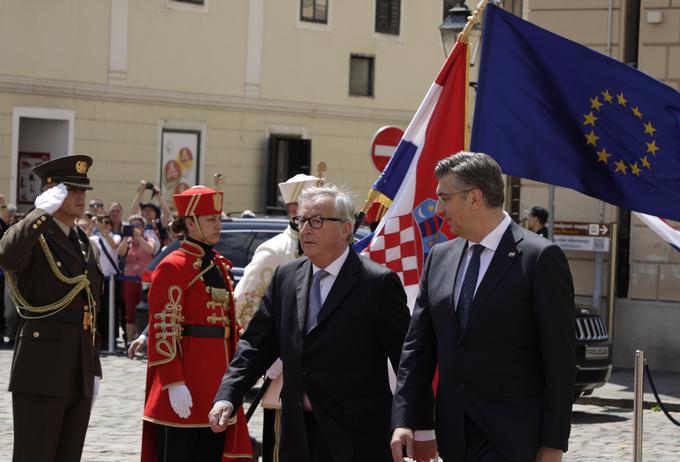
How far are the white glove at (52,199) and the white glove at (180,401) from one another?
1222mm

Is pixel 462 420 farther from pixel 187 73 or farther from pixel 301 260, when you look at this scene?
pixel 187 73

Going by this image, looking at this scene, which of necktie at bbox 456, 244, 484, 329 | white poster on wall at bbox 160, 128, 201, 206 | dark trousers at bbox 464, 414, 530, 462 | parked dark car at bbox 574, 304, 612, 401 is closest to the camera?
dark trousers at bbox 464, 414, 530, 462

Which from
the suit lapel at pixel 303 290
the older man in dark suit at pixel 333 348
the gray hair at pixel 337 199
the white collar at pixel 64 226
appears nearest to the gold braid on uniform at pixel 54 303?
the white collar at pixel 64 226

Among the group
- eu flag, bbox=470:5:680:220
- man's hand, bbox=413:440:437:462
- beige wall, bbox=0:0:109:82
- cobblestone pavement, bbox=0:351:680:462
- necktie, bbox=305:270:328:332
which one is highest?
beige wall, bbox=0:0:109:82

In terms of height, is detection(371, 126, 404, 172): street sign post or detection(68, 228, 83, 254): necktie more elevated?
detection(371, 126, 404, 172): street sign post

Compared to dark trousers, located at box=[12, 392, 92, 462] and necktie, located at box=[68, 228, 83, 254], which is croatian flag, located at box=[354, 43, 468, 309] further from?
dark trousers, located at box=[12, 392, 92, 462]

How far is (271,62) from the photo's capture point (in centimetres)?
3381

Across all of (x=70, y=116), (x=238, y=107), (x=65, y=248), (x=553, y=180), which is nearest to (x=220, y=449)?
(x=65, y=248)

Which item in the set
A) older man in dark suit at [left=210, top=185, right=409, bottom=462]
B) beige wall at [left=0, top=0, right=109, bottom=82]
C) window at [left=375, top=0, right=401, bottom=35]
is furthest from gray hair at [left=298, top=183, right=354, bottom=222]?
window at [left=375, top=0, right=401, bottom=35]

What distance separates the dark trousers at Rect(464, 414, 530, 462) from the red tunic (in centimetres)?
251

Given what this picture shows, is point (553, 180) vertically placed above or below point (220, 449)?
above

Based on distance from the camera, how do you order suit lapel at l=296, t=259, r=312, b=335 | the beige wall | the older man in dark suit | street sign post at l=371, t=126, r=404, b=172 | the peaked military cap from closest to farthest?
the older man in dark suit
suit lapel at l=296, t=259, r=312, b=335
the peaked military cap
street sign post at l=371, t=126, r=404, b=172
the beige wall

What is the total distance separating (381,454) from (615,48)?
12386 millimetres

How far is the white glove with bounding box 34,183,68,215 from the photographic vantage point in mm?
7879
